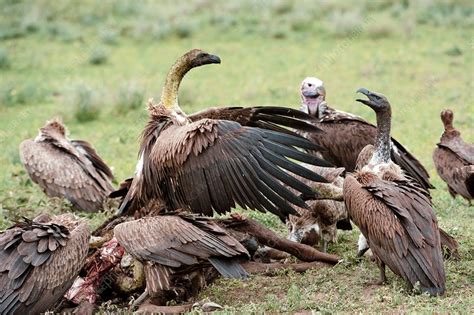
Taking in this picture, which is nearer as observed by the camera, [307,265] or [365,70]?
[307,265]

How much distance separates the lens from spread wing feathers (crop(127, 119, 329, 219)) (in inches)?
252

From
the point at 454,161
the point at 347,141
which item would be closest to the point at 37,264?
the point at 347,141

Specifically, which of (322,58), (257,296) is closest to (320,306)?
(257,296)

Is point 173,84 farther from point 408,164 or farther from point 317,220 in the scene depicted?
point 408,164

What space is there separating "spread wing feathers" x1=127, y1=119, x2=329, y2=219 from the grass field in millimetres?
657

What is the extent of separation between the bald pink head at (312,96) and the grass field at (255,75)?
3.59ft

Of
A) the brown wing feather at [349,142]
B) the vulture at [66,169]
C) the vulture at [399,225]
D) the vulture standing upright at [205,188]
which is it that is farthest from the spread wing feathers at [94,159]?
the vulture at [399,225]

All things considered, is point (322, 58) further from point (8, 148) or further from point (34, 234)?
point (34, 234)

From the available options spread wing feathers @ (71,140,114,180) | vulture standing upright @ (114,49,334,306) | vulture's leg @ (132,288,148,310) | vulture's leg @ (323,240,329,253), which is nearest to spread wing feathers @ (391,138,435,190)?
vulture's leg @ (323,240,329,253)

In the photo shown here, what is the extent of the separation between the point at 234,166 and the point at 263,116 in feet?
3.60

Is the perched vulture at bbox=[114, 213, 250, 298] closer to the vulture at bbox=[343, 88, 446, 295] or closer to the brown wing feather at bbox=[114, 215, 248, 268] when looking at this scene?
the brown wing feather at bbox=[114, 215, 248, 268]

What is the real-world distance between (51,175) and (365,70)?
796 centimetres

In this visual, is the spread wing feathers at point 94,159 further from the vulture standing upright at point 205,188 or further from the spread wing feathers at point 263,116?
the vulture standing upright at point 205,188

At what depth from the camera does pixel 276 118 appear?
7414mm
